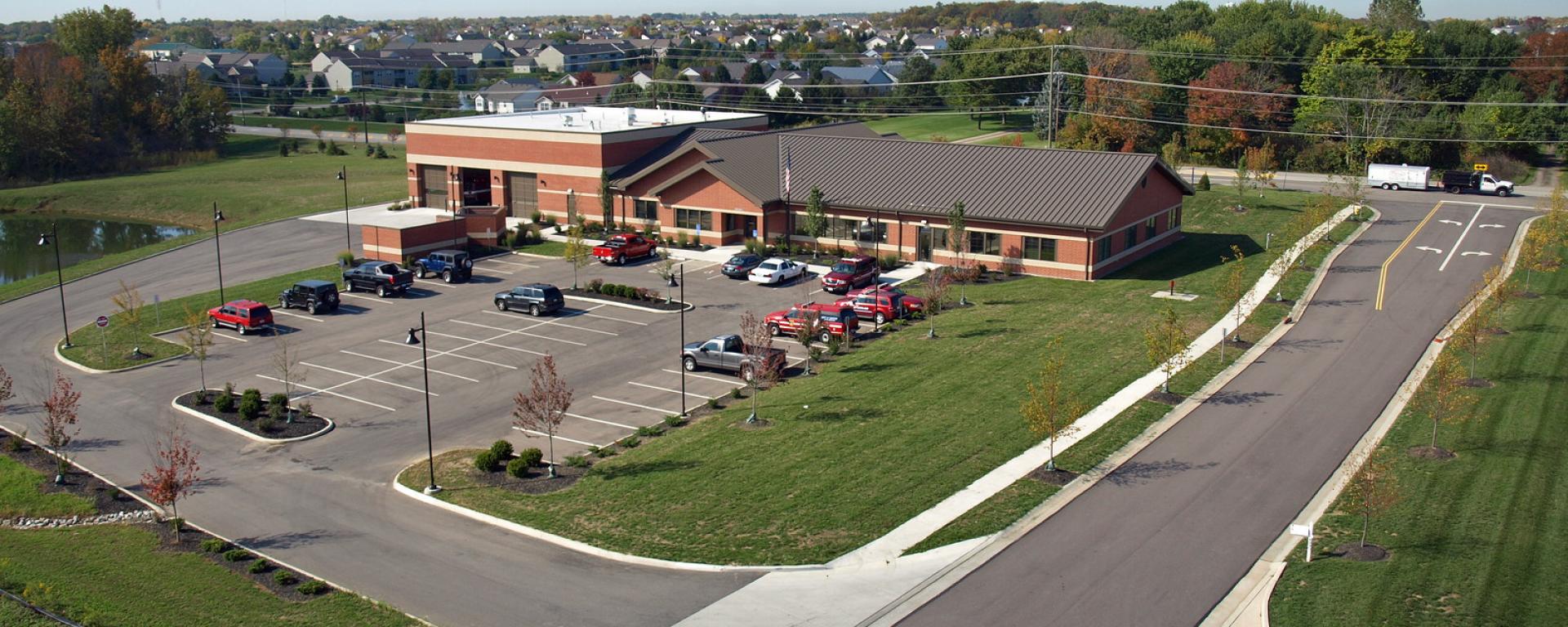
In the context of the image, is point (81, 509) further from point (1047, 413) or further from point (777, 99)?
point (777, 99)

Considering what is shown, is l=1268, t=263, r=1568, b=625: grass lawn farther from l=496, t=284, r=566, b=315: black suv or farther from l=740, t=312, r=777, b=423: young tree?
l=496, t=284, r=566, b=315: black suv

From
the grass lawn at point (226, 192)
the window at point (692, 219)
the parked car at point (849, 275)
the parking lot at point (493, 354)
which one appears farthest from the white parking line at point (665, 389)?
the grass lawn at point (226, 192)

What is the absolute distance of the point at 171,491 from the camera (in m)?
28.5

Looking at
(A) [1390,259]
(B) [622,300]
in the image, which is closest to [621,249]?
(B) [622,300]

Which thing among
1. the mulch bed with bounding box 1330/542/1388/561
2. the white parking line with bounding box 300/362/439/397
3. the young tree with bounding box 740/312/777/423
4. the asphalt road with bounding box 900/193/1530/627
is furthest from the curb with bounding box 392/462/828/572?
the mulch bed with bounding box 1330/542/1388/561

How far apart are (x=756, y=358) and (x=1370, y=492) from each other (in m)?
18.2

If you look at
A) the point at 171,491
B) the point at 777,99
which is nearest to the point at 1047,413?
the point at 171,491

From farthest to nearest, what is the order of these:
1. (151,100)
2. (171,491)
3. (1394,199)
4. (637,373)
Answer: (151,100)
(1394,199)
(637,373)
(171,491)

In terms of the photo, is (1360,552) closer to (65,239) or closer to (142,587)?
(142,587)

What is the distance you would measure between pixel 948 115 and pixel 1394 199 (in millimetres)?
63344

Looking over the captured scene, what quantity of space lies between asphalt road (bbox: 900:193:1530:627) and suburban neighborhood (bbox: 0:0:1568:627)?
13cm

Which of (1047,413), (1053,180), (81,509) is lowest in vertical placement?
(81,509)

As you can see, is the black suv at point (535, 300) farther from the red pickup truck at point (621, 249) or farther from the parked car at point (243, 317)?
the red pickup truck at point (621, 249)

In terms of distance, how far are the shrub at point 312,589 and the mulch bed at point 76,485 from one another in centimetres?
853
